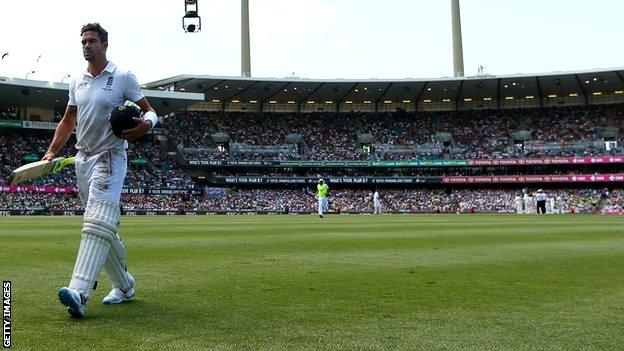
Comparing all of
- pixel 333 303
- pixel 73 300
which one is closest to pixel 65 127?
pixel 73 300

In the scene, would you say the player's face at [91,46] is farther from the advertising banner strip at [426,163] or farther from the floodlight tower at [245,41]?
the floodlight tower at [245,41]

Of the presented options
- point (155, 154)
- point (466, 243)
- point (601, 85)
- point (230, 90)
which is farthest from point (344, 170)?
point (466, 243)

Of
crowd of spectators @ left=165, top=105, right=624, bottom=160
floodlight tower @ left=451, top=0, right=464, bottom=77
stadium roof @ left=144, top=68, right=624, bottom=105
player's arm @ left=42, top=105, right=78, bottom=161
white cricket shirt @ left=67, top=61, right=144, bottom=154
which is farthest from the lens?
floodlight tower @ left=451, top=0, right=464, bottom=77

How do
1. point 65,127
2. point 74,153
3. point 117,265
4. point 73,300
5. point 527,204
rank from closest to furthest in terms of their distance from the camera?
point 73,300 < point 117,265 < point 65,127 < point 527,204 < point 74,153

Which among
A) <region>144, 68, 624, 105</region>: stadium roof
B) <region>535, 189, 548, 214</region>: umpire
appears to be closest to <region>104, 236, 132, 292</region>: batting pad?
<region>535, 189, 548, 214</region>: umpire

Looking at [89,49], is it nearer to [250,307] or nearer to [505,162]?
[250,307]

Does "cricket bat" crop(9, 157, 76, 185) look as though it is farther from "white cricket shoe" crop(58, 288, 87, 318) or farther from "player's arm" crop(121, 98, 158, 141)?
"white cricket shoe" crop(58, 288, 87, 318)

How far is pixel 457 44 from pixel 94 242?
2891 inches

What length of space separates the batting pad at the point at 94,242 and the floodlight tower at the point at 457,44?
2833 inches

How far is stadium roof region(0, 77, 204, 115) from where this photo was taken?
55250 mm

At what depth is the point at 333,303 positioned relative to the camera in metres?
5.64

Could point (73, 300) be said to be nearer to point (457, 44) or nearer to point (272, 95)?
point (272, 95)

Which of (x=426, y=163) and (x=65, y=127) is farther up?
(x=426, y=163)

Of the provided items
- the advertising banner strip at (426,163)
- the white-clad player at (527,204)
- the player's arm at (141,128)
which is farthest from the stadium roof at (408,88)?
the player's arm at (141,128)
